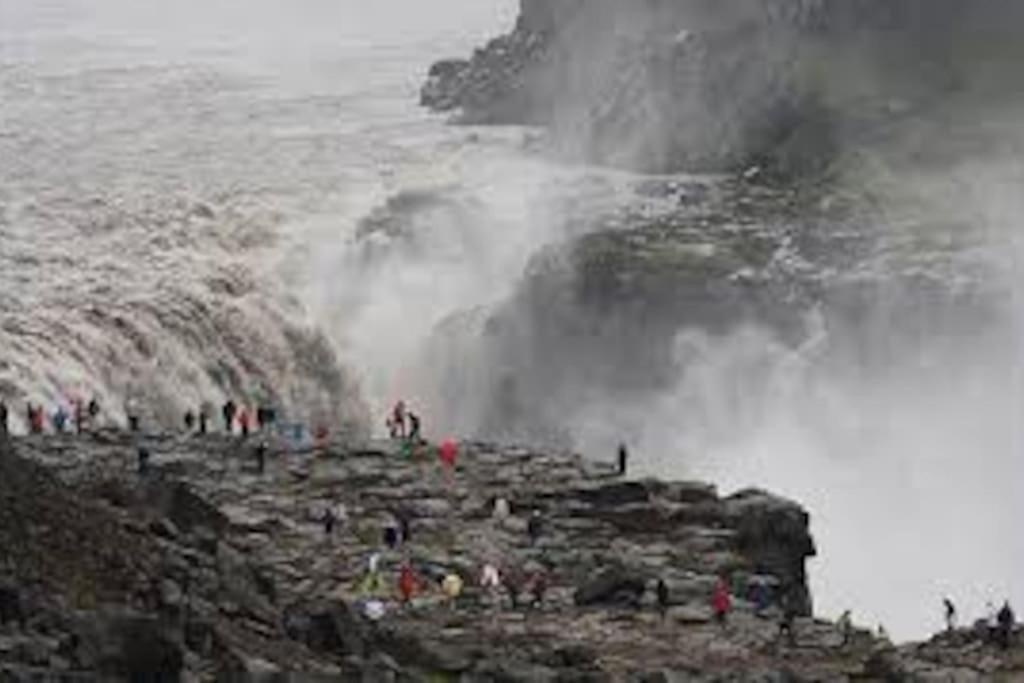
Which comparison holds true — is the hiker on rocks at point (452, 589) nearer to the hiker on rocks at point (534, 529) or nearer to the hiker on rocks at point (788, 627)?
the hiker on rocks at point (534, 529)

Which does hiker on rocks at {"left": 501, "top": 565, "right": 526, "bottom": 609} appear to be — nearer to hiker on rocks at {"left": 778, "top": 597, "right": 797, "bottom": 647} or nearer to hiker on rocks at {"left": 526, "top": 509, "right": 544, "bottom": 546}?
hiker on rocks at {"left": 526, "top": 509, "right": 544, "bottom": 546}

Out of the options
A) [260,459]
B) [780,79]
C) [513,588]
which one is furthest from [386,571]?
[780,79]

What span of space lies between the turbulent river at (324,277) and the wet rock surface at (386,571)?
14.2 meters

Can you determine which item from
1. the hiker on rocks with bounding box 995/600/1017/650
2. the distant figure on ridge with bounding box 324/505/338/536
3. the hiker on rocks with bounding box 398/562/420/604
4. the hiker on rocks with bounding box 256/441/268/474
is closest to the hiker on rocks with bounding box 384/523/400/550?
the distant figure on ridge with bounding box 324/505/338/536

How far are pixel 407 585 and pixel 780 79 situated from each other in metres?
63.6

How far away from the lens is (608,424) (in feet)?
261

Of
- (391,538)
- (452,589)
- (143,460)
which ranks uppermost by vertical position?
(143,460)

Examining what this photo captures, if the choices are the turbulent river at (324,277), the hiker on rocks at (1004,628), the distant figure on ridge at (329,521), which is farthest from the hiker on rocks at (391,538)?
the turbulent river at (324,277)

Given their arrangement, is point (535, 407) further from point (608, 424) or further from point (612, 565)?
point (612, 565)

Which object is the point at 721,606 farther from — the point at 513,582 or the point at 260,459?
the point at 260,459

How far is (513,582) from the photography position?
4519 centimetres

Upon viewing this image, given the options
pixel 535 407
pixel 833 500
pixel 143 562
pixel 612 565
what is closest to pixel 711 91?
pixel 535 407

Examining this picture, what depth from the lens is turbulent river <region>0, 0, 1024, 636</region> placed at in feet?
229

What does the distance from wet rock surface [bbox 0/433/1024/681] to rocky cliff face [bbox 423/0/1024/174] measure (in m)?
48.9
